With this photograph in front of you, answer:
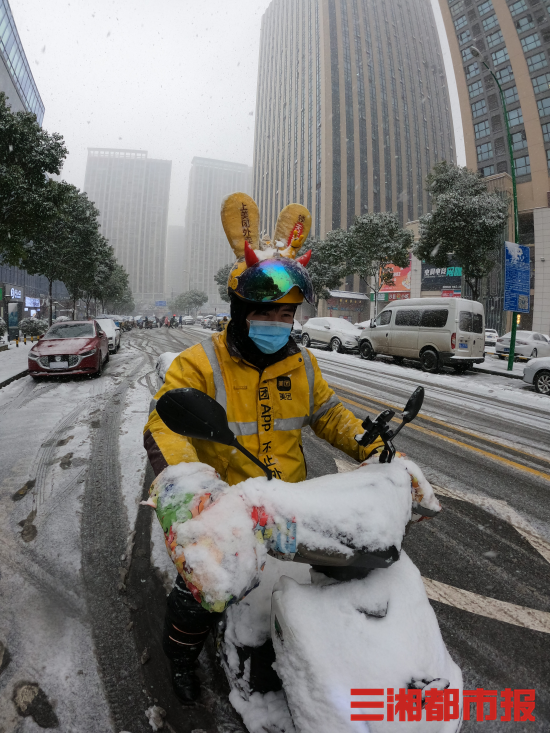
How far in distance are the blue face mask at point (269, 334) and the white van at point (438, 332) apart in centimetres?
1153

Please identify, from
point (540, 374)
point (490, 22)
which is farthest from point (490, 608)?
point (490, 22)

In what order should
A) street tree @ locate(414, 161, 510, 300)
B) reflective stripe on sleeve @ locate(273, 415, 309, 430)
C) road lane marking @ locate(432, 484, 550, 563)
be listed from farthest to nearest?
street tree @ locate(414, 161, 510, 300)
road lane marking @ locate(432, 484, 550, 563)
reflective stripe on sleeve @ locate(273, 415, 309, 430)

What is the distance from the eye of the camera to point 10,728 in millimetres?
1431

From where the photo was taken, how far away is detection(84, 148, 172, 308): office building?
457 feet

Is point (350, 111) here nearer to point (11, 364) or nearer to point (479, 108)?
point (479, 108)

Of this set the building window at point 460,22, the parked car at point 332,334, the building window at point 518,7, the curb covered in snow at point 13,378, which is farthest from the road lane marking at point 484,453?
the building window at point 460,22

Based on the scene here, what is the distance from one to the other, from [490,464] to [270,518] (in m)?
4.24

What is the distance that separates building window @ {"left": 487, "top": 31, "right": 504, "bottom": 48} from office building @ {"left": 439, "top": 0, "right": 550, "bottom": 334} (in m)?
0.08

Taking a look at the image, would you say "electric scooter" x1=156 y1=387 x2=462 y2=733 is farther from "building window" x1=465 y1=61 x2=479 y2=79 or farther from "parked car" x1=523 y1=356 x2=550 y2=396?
"building window" x1=465 y1=61 x2=479 y2=79

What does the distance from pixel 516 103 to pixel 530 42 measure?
190 inches

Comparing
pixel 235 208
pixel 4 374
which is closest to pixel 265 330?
pixel 235 208

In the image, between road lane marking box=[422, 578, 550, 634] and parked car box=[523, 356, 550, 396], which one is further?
parked car box=[523, 356, 550, 396]

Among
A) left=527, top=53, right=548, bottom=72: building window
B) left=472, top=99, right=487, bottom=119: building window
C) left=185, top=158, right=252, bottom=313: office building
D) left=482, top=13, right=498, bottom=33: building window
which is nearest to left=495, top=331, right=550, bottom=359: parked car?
left=527, top=53, right=548, bottom=72: building window

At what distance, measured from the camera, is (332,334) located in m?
17.8
